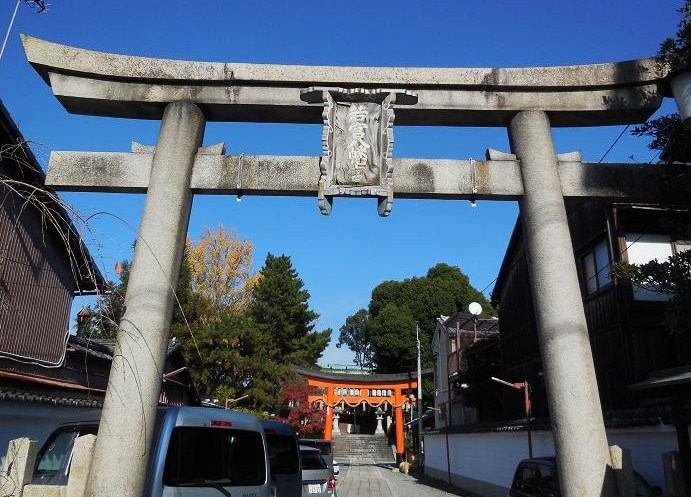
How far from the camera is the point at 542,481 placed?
9.43 m

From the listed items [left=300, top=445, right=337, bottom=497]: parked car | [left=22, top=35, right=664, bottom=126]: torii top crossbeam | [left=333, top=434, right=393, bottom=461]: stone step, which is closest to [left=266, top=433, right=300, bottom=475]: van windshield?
[left=300, top=445, right=337, bottom=497]: parked car

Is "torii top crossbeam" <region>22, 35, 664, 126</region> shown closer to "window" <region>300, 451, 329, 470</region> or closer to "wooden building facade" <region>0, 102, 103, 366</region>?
→ "wooden building facade" <region>0, 102, 103, 366</region>

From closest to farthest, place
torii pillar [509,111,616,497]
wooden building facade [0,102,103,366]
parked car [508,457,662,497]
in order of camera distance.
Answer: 1. torii pillar [509,111,616,497]
2. parked car [508,457,662,497]
3. wooden building facade [0,102,103,366]

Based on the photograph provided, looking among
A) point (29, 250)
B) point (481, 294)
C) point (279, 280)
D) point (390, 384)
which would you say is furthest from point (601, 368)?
point (481, 294)

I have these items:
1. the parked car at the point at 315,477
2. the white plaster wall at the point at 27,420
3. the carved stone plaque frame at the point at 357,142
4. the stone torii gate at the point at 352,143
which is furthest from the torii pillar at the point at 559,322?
the parked car at the point at 315,477

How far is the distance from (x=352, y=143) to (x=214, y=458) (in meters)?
4.35

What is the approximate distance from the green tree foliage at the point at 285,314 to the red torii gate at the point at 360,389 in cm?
480

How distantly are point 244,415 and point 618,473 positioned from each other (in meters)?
4.50

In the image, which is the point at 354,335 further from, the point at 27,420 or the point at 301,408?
the point at 27,420

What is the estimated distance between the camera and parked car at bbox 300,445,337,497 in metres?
13.2

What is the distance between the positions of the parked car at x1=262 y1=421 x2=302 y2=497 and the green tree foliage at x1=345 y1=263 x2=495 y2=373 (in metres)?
40.9

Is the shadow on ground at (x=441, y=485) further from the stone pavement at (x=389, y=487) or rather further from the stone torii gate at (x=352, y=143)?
the stone torii gate at (x=352, y=143)

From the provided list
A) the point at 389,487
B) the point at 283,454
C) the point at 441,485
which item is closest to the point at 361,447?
the point at 441,485

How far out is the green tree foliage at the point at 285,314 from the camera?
4662cm
